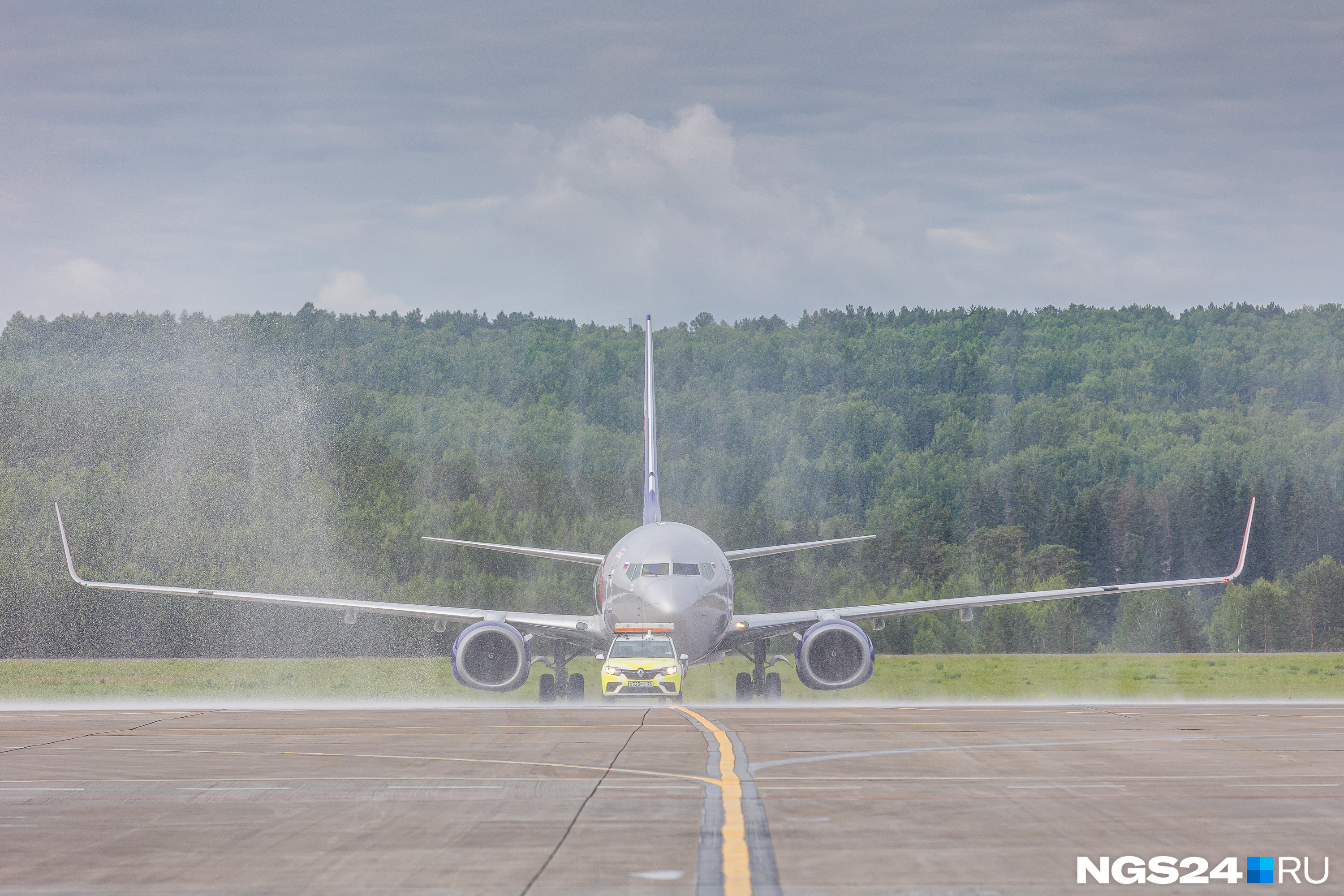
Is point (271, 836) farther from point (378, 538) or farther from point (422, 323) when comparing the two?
point (422, 323)

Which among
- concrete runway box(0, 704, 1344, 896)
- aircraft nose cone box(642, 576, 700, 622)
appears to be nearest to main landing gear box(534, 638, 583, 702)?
aircraft nose cone box(642, 576, 700, 622)

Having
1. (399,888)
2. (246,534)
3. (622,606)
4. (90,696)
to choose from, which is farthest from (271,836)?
(246,534)

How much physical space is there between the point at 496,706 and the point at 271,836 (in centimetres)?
2377

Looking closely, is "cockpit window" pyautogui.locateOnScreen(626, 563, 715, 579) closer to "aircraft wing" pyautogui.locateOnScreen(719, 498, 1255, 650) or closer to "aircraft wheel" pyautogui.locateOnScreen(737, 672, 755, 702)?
"aircraft wing" pyautogui.locateOnScreen(719, 498, 1255, 650)

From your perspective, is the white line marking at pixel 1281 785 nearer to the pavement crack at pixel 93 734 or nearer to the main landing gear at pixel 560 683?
the pavement crack at pixel 93 734

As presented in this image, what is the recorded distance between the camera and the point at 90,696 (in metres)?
53.0

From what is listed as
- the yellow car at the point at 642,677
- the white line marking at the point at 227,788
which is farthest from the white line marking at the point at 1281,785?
the yellow car at the point at 642,677

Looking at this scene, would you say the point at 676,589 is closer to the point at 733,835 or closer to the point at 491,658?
the point at 491,658

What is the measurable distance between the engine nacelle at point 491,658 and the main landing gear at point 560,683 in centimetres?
115

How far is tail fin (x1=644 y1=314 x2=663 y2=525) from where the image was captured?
45.4 m

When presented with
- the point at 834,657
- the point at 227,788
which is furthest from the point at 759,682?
the point at 227,788

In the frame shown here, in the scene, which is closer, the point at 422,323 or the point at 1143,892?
the point at 1143,892

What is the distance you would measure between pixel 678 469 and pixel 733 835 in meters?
134

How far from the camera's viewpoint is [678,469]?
146m
